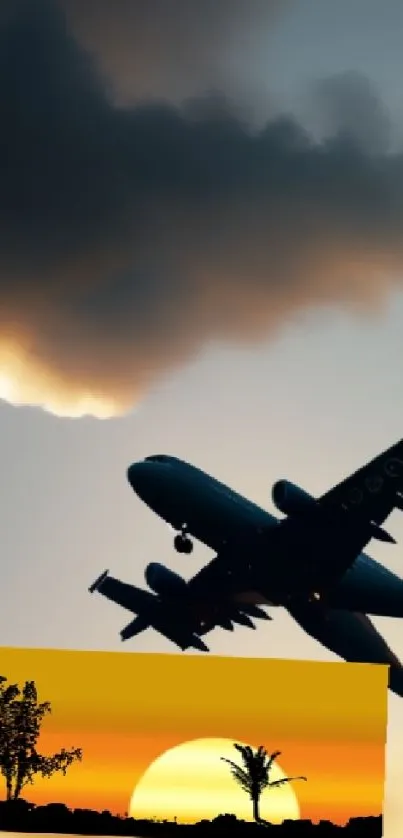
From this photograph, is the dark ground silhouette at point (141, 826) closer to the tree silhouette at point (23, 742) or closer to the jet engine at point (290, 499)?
the tree silhouette at point (23, 742)

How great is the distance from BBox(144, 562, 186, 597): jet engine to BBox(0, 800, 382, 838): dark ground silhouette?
3511mm

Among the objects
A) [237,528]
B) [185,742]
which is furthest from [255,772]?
[237,528]

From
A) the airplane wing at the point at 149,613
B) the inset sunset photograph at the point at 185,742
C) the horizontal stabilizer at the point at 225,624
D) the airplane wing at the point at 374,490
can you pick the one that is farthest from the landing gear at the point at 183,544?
the inset sunset photograph at the point at 185,742

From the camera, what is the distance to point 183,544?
58.5 ft

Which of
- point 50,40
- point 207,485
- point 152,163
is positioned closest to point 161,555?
point 207,485

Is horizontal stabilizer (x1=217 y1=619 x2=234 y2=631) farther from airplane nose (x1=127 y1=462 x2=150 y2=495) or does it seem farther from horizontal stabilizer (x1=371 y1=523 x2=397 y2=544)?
horizontal stabilizer (x1=371 y1=523 x2=397 y2=544)

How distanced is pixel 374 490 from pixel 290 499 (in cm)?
114

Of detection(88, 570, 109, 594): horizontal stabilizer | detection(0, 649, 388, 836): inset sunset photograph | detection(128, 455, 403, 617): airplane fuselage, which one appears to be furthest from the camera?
detection(128, 455, 403, 617): airplane fuselage

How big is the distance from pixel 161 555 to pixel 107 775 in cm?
321

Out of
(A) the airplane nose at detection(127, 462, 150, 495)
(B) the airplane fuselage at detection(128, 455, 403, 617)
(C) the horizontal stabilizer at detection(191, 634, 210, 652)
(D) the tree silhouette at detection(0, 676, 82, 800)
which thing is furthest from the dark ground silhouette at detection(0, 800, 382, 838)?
(A) the airplane nose at detection(127, 462, 150, 495)

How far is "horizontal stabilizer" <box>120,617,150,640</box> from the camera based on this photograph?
16766mm

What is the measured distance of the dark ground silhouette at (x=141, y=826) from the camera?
14.9 meters

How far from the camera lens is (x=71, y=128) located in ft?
58.3

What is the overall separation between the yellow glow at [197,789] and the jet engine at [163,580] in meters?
2.95
